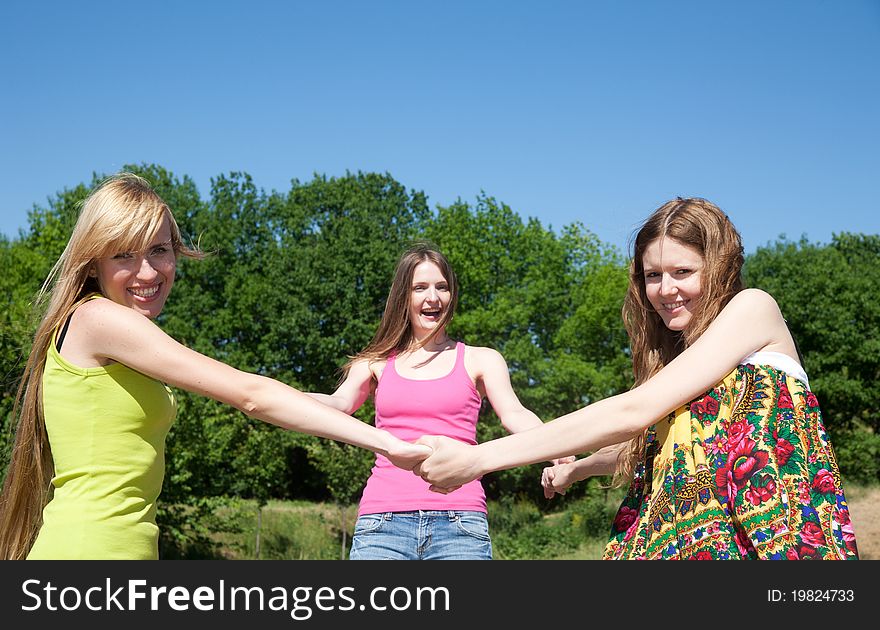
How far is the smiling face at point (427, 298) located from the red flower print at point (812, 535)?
2420 mm

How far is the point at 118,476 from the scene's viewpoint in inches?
98.7

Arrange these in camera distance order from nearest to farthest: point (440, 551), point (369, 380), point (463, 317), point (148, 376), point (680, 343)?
point (148, 376) → point (680, 343) → point (440, 551) → point (369, 380) → point (463, 317)

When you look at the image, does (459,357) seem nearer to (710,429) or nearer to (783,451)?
(710,429)

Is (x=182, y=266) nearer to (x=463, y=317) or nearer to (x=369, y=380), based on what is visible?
(x=463, y=317)

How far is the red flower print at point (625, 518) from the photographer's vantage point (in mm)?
2725

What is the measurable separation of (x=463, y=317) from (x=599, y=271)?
5015 mm

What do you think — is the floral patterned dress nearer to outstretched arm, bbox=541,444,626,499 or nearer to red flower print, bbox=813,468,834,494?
red flower print, bbox=813,468,834,494

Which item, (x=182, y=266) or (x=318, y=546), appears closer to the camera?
(x=318, y=546)

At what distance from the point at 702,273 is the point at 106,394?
1.88 m

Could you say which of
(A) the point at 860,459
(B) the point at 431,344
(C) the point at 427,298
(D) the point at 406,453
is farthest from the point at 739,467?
(A) the point at 860,459

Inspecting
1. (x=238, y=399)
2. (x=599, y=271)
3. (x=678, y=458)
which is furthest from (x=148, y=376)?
(x=599, y=271)

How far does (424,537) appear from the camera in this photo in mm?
3791

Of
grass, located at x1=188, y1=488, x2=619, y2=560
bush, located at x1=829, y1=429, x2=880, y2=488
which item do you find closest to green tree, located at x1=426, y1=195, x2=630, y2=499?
grass, located at x1=188, y1=488, x2=619, y2=560

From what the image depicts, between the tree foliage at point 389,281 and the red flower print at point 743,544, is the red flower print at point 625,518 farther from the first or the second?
the tree foliage at point 389,281
